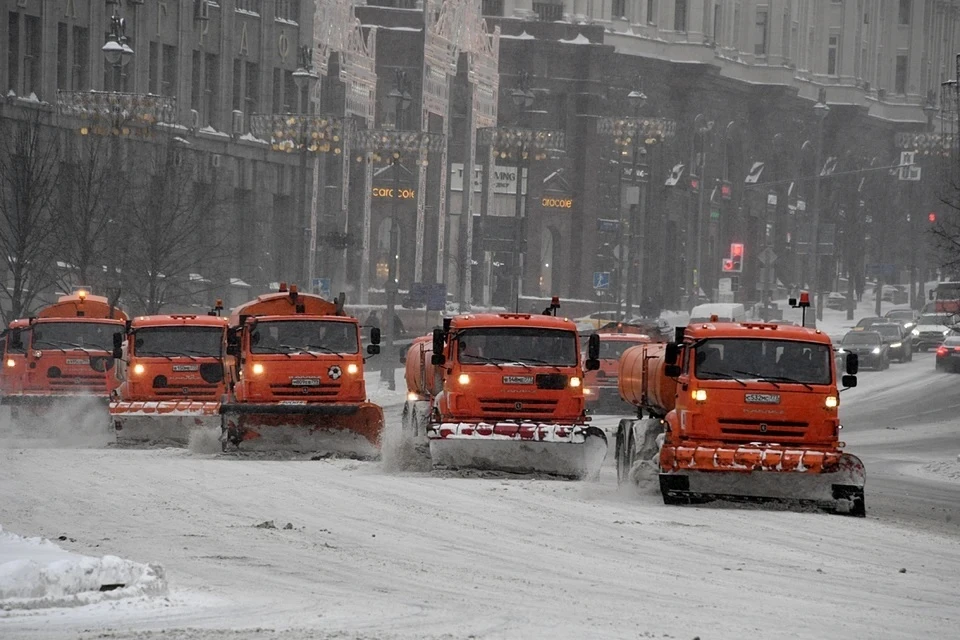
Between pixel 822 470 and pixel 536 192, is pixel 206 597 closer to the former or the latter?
pixel 822 470

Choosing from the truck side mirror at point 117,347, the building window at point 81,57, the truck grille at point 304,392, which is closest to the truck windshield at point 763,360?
the truck grille at point 304,392

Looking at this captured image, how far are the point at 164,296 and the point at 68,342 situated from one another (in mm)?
17784

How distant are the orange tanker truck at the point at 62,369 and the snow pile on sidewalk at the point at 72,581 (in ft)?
65.6

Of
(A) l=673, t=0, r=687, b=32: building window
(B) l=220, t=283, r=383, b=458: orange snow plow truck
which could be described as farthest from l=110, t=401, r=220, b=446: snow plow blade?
(A) l=673, t=0, r=687, b=32: building window

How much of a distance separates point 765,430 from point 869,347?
45.7 m

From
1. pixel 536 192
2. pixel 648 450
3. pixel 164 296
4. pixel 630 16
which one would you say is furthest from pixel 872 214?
pixel 648 450

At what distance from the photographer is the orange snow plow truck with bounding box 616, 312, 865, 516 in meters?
21.3

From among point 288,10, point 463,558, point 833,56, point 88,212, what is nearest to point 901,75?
point 833,56

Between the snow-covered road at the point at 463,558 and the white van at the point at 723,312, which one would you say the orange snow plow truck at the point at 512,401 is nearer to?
the snow-covered road at the point at 463,558

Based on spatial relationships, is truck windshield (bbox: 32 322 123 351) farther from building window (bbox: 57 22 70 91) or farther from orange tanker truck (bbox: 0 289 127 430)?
building window (bbox: 57 22 70 91)

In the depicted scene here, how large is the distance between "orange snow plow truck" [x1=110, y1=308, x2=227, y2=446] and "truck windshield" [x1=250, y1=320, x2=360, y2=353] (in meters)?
1.92

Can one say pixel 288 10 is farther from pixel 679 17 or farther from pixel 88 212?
pixel 679 17

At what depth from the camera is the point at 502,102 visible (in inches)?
3984

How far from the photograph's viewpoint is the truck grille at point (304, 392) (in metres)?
28.4
